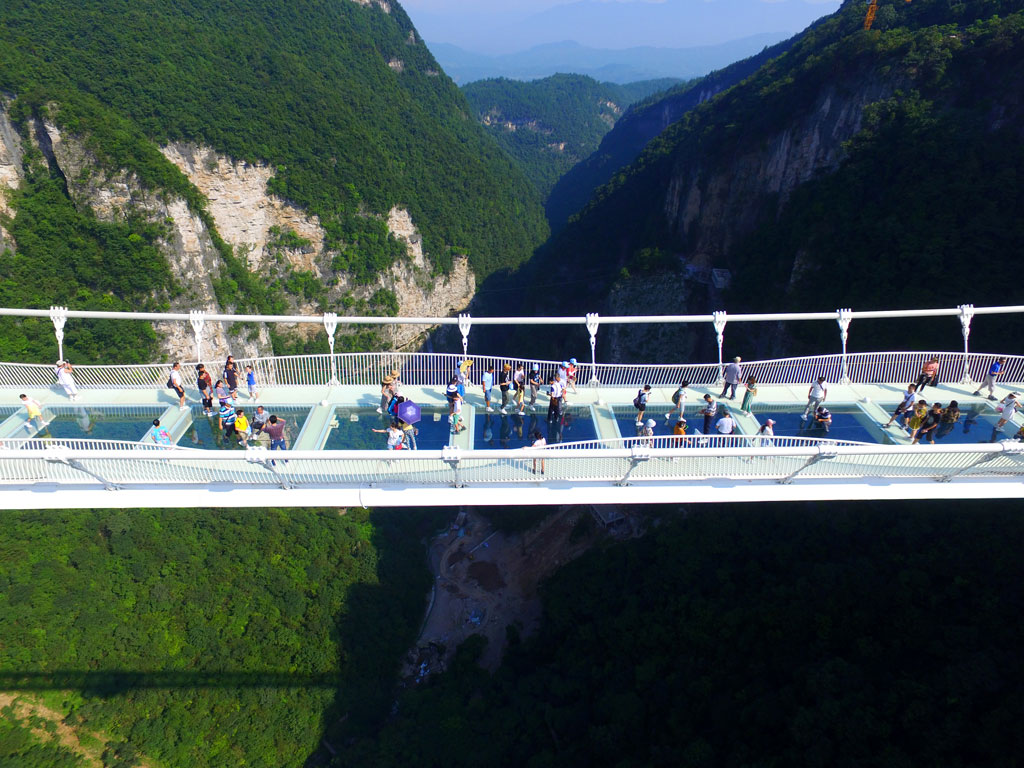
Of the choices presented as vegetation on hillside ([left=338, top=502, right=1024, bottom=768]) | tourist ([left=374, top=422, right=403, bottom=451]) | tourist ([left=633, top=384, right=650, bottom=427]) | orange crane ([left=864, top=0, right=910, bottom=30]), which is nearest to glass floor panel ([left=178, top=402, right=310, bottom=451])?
tourist ([left=374, top=422, right=403, bottom=451])

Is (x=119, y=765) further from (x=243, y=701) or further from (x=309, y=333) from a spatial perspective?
(x=309, y=333)

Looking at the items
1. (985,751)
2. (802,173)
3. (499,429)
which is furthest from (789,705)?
(802,173)

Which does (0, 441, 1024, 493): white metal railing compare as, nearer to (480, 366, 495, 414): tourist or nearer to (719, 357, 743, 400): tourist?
(480, 366, 495, 414): tourist

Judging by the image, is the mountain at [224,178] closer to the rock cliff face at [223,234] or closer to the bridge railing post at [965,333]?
the rock cliff face at [223,234]

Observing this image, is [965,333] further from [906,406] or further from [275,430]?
[275,430]

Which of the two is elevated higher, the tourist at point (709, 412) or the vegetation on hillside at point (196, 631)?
the tourist at point (709, 412)

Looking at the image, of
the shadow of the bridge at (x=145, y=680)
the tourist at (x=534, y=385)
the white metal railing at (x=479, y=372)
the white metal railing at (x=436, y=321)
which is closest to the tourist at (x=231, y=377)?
the white metal railing at (x=436, y=321)

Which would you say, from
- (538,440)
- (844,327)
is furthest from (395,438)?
(844,327)

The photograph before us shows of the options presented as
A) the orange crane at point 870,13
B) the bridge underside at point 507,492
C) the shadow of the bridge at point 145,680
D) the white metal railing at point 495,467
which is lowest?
the shadow of the bridge at point 145,680
